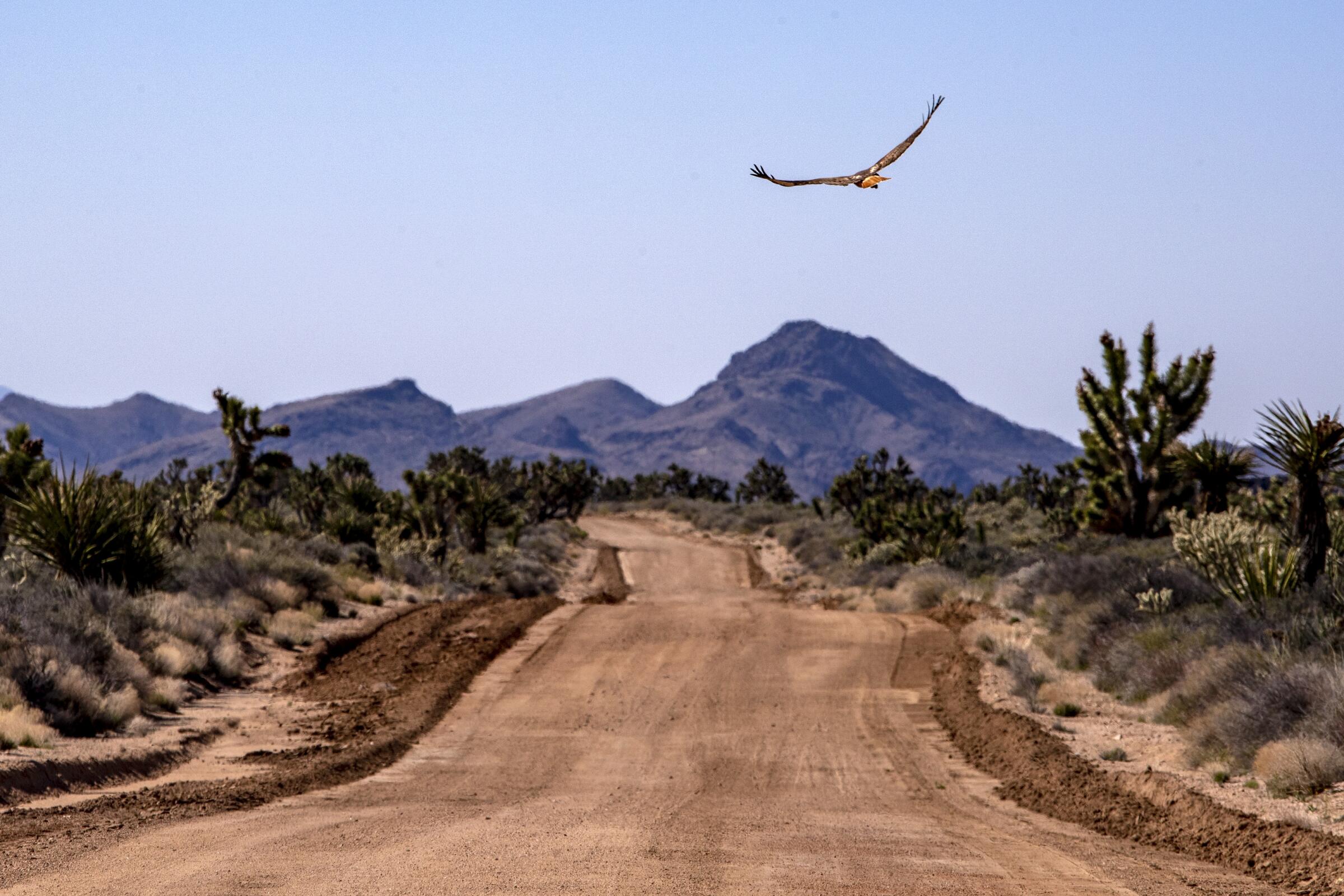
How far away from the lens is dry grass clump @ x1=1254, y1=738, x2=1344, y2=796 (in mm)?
10141

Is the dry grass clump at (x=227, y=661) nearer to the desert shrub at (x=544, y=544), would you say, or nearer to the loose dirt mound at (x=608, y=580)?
the loose dirt mound at (x=608, y=580)

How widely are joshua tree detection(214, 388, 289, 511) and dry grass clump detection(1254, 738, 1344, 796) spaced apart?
20919mm

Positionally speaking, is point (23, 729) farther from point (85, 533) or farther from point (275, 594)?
point (275, 594)

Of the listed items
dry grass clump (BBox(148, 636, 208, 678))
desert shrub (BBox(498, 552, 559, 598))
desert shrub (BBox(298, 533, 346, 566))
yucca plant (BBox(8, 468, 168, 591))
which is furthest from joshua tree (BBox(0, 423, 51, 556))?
desert shrub (BBox(498, 552, 559, 598))

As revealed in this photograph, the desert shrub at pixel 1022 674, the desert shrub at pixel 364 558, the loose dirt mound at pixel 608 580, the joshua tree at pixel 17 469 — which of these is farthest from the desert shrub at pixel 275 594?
the desert shrub at pixel 1022 674

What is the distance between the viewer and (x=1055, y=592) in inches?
878

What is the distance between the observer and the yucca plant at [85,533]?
18.8 m

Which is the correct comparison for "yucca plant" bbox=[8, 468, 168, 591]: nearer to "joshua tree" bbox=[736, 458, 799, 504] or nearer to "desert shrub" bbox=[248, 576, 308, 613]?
"desert shrub" bbox=[248, 576, 308, 613]

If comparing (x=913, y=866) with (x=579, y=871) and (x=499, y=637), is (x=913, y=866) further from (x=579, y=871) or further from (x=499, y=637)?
(x=499, y=637)

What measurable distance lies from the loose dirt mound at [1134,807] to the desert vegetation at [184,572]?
9.66 meters

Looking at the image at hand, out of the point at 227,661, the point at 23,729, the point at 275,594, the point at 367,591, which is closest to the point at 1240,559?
the point at 227,661

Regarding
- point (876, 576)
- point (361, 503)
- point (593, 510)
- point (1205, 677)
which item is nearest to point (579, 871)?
point (1205, 677)

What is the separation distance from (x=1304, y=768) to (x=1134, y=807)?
143 centimetres

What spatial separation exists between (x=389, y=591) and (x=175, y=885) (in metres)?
20.6
